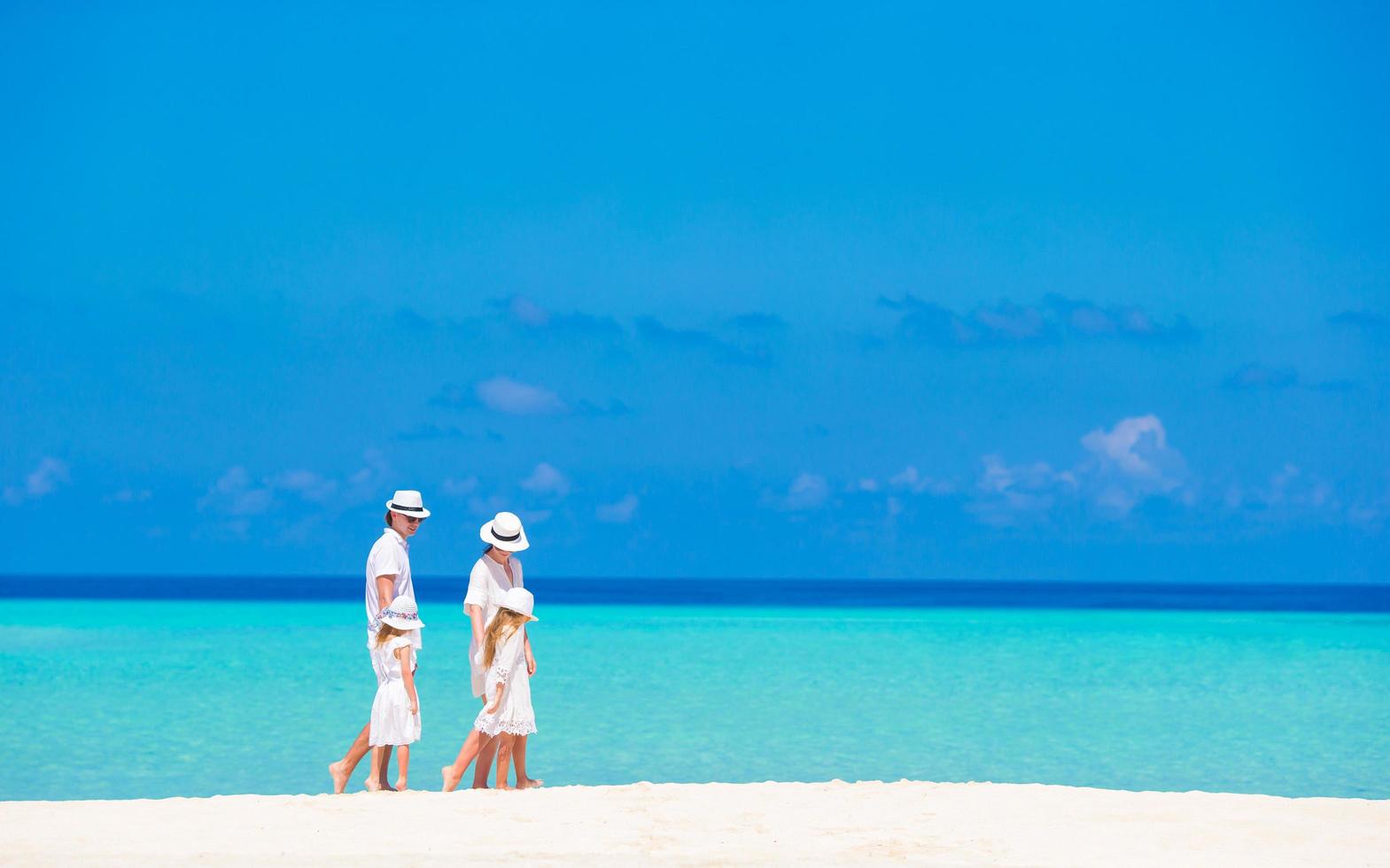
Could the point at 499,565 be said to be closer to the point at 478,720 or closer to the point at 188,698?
the point at 478,720

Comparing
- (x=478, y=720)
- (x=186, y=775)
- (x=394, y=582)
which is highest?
(x=394, y=582)

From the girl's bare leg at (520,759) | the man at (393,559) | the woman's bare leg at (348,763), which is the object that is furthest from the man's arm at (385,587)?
the girl's bare leg at (520,759)

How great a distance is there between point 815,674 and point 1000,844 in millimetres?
11878

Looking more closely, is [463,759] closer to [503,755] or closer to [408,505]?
[503,755]

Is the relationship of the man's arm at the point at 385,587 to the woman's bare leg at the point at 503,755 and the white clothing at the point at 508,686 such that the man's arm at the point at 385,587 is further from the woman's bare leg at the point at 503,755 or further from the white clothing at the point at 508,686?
the woman's bare leg at the point at 503,755

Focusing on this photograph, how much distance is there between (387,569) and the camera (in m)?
6.61

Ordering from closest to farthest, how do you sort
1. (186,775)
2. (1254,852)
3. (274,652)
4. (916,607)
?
(1254,852) < (186,775) < (274,652) < (916,607)

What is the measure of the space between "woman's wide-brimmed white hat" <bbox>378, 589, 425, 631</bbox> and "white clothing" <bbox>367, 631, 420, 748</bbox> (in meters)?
0.07

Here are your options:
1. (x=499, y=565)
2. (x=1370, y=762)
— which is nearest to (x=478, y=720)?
(x=499, y=565)

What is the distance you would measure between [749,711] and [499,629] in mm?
6874

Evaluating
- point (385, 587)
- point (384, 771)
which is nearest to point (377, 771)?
point (384, 771)

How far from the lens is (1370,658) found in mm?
22641

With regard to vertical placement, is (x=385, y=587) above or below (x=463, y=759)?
above

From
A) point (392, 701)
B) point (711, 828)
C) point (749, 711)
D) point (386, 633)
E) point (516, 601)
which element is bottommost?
point (749, 711)
